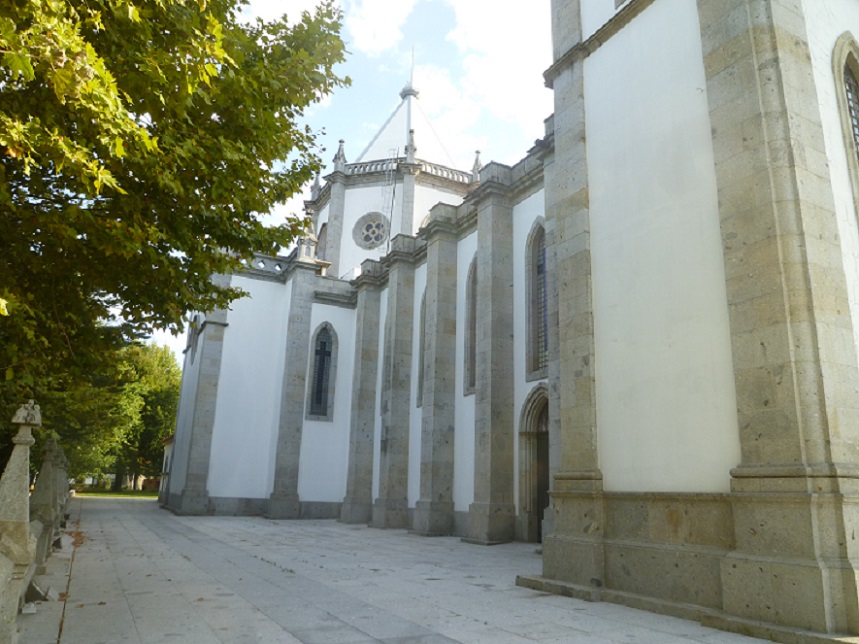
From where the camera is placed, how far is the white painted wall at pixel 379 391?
22.8 m

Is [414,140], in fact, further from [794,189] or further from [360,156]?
[794,189]

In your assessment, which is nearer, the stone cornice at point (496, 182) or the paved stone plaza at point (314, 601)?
the paved stone plaza at point (314, 601)

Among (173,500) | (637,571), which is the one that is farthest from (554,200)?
(173,500)

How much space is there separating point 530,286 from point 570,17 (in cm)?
719

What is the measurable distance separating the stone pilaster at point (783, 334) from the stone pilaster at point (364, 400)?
1760cm

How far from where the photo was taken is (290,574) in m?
9.62

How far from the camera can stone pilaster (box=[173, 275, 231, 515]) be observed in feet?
78.4

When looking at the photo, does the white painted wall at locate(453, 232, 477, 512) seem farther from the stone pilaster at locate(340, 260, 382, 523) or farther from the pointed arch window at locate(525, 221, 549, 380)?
the stone pilaster at locate(340, 260, 382, 523)

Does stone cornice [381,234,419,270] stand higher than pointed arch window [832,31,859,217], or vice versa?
stone cornice [381,234,419,270]

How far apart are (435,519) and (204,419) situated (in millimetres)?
11690

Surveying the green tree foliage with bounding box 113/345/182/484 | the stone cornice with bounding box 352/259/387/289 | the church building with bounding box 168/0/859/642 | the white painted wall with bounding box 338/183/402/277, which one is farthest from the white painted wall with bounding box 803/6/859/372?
the green tree foliage with bounding box 113/345/182/484

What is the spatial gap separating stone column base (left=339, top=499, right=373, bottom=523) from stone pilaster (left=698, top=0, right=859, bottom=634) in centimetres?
1754

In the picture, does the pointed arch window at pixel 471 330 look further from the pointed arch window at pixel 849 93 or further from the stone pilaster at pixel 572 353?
the pointed arch window at pixel 849 93

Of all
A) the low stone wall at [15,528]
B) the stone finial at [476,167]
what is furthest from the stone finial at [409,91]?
the low stone wall at [15,528]
